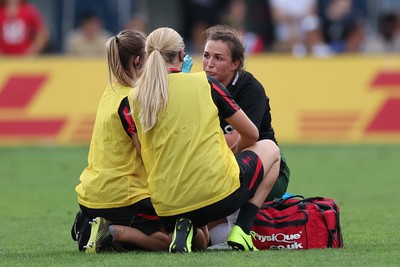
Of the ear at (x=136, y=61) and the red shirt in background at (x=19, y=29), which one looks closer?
the ear at (x=136, y=61)

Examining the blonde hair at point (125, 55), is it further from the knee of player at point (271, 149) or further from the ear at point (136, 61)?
the knee of player at point (271, 149)

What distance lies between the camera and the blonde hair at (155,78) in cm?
701

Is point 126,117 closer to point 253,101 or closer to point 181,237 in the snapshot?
point 181,237

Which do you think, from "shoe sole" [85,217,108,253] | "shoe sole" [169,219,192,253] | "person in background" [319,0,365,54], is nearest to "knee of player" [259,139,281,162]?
"shoe sole" [169,219,192,253]

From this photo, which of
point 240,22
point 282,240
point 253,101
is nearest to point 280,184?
point 282,240

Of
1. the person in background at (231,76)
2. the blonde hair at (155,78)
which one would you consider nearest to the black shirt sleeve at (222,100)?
the blonde hair at (155,78)

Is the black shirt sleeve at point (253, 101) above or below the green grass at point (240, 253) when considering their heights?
above

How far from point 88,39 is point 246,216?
41.5ft

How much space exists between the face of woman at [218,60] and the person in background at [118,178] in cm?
52

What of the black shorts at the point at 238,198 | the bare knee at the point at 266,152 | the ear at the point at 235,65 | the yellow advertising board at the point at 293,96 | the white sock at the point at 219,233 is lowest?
the yellow advertising board at the point at 293,96

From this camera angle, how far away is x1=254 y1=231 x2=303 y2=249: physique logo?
7.58 metres

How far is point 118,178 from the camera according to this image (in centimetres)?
746

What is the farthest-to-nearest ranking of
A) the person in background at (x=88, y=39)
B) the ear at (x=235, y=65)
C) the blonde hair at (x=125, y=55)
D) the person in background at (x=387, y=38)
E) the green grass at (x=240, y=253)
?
the person in background at (x=387, y=38)
the person in background at (x=88, y=39)
the ear at (x=235, y=65)
the blonde hair at (x=125, y=55)
the green grass at (x=240, y=253)

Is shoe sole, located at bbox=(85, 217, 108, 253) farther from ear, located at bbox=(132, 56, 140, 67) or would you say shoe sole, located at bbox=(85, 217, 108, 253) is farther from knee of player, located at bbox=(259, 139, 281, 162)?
knee of player, located at bbox=(259, 139, 281, 162)
